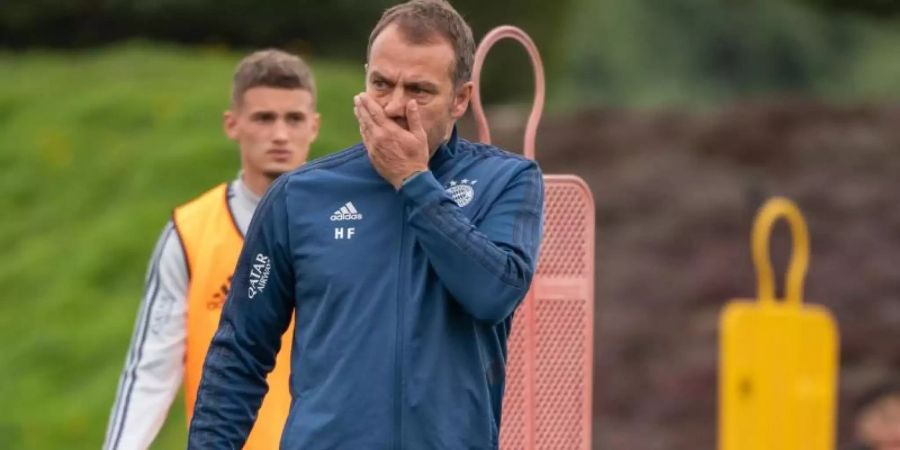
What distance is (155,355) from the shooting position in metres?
6.02

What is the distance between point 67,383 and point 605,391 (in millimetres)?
4350

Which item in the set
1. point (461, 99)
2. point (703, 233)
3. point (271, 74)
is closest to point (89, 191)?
point (703, 233)

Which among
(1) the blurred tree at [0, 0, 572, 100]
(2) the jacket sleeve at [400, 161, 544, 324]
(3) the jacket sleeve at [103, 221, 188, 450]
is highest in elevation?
(1) the blurred tree at [0, 0, 572, 100]

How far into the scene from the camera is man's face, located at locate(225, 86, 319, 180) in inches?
246

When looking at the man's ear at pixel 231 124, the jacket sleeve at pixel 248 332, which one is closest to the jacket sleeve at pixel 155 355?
the man's ear at pixel 231 124

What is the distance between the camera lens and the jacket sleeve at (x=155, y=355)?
5.96 meters

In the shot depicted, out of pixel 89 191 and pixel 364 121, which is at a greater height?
pixel 364 121

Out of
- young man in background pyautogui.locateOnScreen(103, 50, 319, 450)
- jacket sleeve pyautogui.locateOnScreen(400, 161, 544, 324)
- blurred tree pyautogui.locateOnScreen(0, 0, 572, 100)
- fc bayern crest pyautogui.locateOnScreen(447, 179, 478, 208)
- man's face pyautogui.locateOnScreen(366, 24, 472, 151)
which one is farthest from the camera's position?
blurred tree pyautogui.locateOnScreen(0, 0, 572, 100)

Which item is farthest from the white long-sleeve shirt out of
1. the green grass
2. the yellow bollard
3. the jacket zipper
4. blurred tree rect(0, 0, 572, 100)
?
blurred tree rect(0, 0, 572, 100)

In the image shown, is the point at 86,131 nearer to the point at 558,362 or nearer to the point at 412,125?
the point at 558,362

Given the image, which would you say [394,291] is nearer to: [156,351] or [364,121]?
[364,121]

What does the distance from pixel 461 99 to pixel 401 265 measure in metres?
0.39

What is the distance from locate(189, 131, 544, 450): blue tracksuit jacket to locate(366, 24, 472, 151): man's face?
123 millimetres

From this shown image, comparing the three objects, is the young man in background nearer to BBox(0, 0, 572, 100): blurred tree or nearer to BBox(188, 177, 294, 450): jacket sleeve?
BBox(188, 177, 294, 450): jacket sleeve
